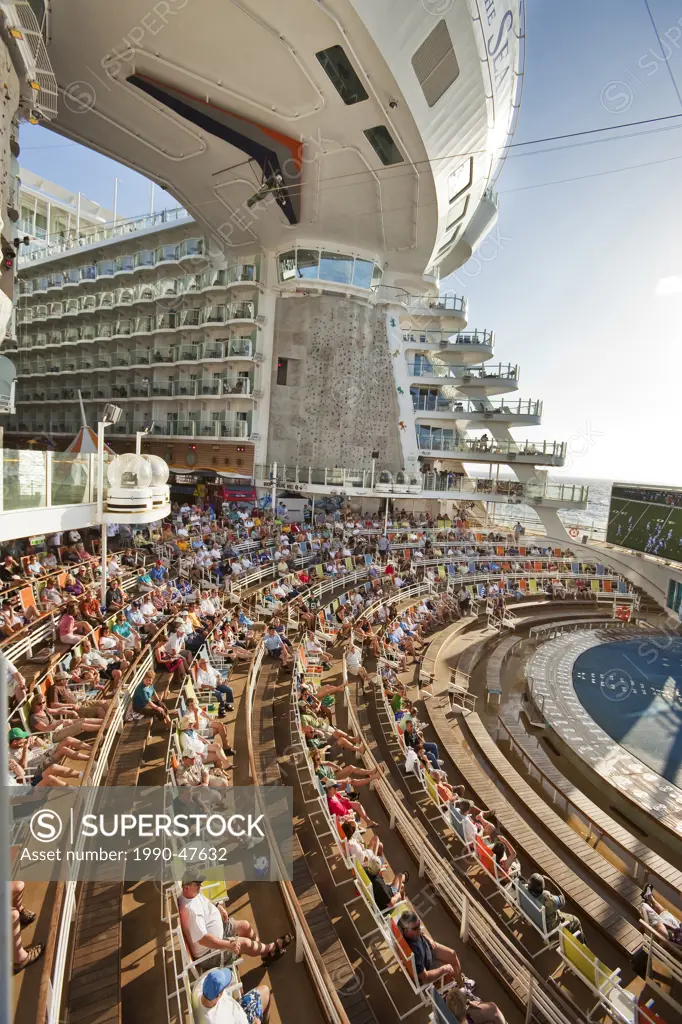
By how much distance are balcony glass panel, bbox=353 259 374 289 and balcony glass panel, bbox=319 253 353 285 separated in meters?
0.26

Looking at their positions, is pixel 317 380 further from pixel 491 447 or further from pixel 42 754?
pixel 42 754

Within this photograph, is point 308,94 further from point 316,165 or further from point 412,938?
point 412,938

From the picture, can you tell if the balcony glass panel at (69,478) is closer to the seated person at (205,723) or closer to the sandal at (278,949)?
the seated person at (205,723)

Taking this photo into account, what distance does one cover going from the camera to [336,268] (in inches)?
934

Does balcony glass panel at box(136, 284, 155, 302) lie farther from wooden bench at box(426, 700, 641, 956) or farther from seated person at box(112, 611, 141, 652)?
wooden bench at box(426, 700, 641, 956)

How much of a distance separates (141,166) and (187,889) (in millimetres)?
26095

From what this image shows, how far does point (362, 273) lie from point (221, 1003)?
2535 cm

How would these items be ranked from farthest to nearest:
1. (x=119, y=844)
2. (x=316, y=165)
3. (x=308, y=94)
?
(x=316, y=165)
(x=308, y=94)
(x=119, y=844)

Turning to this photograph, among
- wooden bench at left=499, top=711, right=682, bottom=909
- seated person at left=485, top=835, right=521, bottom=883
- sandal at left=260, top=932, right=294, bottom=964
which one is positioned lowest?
wooden bench at left=499, top=711, right=682, bottom=909

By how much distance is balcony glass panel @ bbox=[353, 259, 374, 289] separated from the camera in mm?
24047

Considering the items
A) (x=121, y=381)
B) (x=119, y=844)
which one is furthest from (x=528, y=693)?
(x=121, y=381)

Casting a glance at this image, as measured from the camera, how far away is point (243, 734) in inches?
285

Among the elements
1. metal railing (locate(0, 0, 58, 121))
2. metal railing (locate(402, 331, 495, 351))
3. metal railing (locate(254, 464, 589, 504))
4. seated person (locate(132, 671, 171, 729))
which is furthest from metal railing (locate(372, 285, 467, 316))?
seated person (locate(132, 671, 171, 729))

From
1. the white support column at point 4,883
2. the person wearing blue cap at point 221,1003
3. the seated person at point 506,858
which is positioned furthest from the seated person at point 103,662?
the white support column at point 4,883
